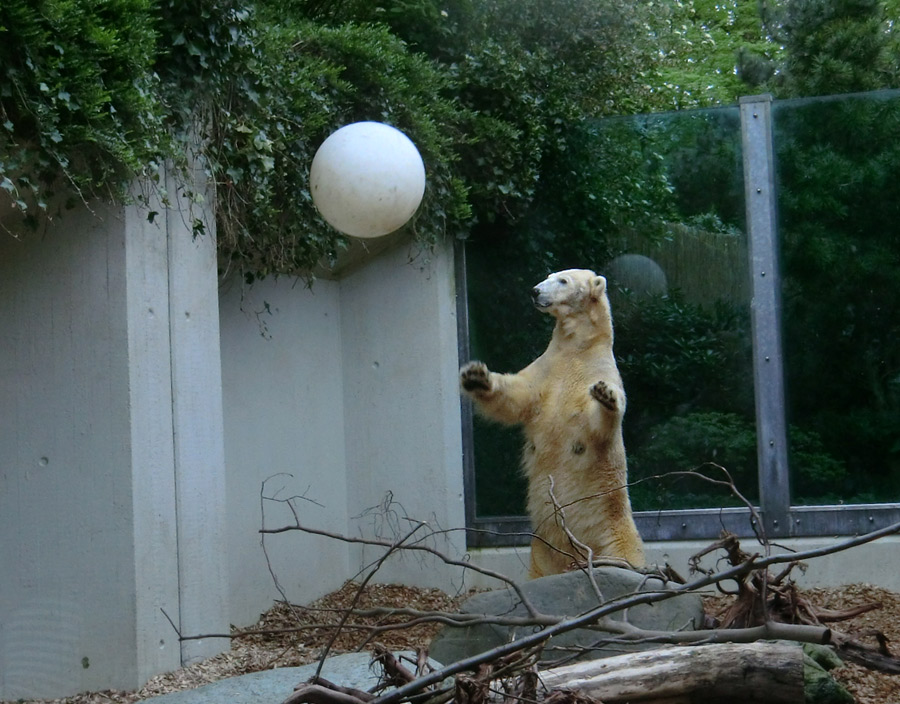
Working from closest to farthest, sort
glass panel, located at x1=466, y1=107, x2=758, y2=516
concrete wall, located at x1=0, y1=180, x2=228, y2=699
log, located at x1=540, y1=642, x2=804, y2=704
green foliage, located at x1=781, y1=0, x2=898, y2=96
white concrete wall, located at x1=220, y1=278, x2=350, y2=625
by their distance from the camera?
log, located at x1=540, y1=642, x2=804, y2=704
concrete wall, located at x1=0, y1=180, x2=228, y2=699
white concrete wall, located at x1=220, y1=278, x2=350, y2=625
glass panel, located at x1=466, y1=107, x2=758, y2=516
green foliage, located at x1=781, y1=0, x2=898, y2=96

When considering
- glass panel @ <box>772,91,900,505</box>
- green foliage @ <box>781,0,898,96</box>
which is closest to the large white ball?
glass panel @ <box>772,91,900,505</box>

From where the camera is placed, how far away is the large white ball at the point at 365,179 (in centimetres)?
467

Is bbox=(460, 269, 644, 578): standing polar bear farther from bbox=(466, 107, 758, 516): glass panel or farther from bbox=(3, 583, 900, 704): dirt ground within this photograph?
bbox=(466, 107, 758, 516): glass panel

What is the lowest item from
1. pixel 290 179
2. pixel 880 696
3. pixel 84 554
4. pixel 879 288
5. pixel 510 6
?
pixel 880 696

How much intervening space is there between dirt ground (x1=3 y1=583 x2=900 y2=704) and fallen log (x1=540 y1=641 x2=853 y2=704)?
→ 455 millimetres

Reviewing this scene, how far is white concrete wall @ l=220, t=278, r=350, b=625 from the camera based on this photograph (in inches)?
230

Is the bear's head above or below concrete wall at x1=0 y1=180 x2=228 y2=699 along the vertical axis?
above

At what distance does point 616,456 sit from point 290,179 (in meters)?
Result: 2.12

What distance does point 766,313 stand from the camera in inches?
A: 266

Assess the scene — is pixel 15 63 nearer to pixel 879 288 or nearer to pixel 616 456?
pixel 616 456

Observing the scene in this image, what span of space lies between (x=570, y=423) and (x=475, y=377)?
52 cm

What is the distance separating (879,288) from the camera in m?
6.66

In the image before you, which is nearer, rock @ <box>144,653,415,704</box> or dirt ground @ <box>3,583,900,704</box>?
rock @ <box>144,653,415,704</box>

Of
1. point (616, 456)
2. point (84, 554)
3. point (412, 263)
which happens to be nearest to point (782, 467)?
point (616, 456)
